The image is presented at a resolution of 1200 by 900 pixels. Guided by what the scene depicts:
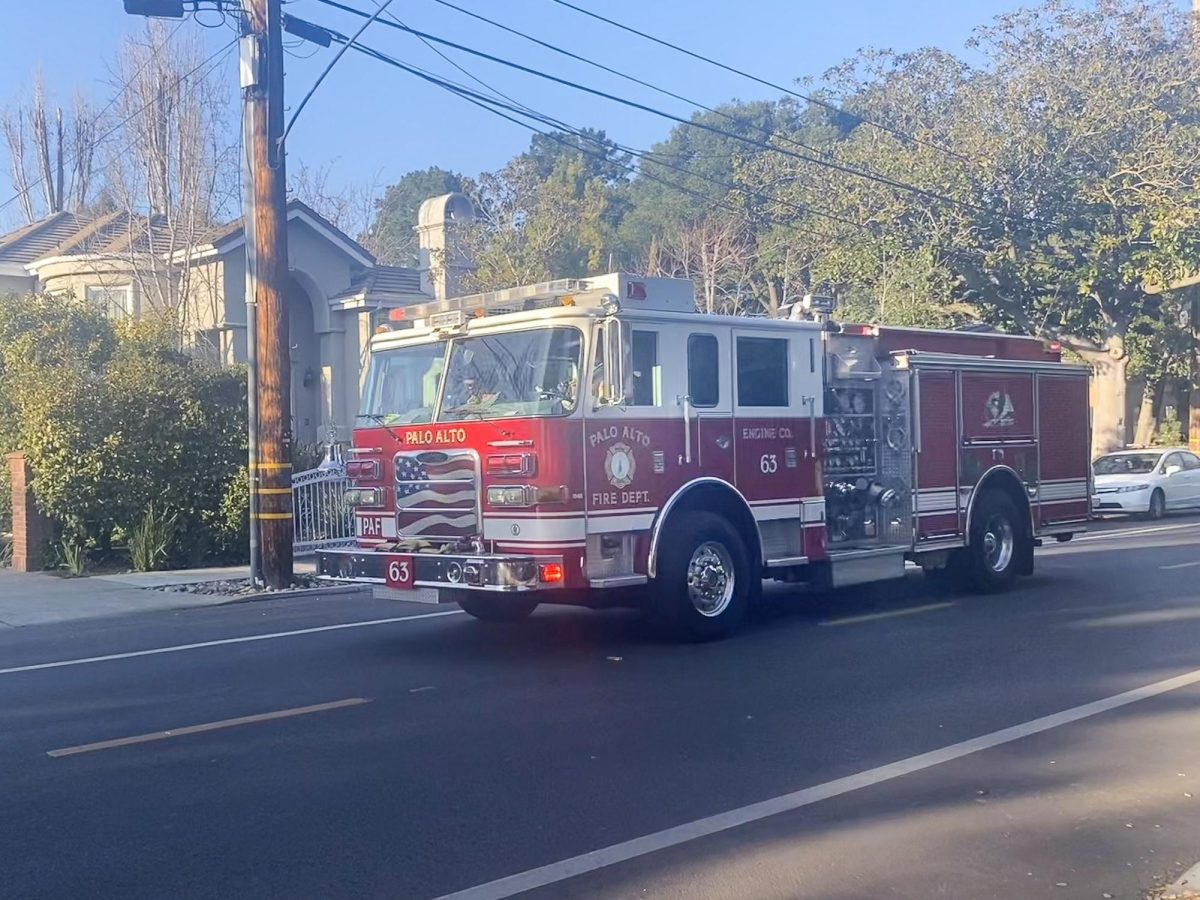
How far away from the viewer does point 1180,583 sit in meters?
14.4

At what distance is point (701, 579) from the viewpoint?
10.7 m

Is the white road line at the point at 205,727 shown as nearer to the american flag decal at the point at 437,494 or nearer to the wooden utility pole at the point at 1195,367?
the american flag decal at the point at 437,494

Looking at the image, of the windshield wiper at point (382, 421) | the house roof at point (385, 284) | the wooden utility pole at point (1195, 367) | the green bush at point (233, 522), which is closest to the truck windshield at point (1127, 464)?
the wooden utility pole at point (1195, 367)

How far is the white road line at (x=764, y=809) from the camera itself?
17.4 ft

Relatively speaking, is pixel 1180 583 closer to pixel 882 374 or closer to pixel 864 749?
pixel 882 374

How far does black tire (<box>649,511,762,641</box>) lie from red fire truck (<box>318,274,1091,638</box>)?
0.02 metres

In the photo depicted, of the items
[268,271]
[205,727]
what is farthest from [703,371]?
[268,271]

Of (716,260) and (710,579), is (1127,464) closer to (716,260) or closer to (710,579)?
(716,260)

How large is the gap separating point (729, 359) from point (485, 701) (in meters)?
3.99

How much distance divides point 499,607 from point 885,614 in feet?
12.0

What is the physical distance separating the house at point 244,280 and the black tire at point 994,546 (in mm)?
15833

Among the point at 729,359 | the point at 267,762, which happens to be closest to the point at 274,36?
the point at 729,359

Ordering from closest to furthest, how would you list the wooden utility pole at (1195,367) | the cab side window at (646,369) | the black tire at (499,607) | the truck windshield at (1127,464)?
1. the cab side window at (646,369)
2. the black tire at (499,607)
3. the truck windshield at (1127,464)
4. the wooden utility pole at (1195,367)

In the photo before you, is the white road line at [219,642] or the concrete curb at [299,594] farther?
the concrete curb at [299,594]
